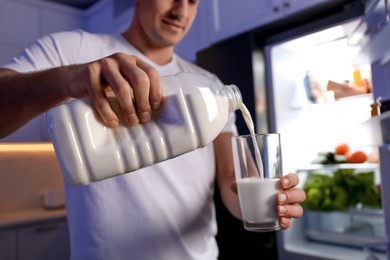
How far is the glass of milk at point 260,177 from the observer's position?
68 cm

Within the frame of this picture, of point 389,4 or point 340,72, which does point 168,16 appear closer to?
point 389,4

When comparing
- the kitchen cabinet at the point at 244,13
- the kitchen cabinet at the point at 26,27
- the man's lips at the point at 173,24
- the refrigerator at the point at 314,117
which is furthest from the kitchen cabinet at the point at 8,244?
the man's lips at the point at 173,24

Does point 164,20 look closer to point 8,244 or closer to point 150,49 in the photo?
point 150,49

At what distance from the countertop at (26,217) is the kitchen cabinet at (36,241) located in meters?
0.03

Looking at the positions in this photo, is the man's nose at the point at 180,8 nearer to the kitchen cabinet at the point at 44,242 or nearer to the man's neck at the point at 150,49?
the man's neck at the point at 150,49

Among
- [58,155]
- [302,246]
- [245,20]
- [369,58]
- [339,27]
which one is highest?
[245,20]

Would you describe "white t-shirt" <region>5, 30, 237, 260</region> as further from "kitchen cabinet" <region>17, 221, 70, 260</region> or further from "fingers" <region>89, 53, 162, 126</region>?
"kitchen cabinet" <region>17, 221, 70, 260</region>

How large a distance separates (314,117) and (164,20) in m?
1.19

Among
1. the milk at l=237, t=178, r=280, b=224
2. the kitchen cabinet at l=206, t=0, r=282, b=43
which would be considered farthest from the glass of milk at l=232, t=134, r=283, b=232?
the kitchen cabinet at l=206, t=0, r=282, b=43

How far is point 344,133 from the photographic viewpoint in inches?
74.2

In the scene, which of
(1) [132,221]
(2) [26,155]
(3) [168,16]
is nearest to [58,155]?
(1) [132,221]

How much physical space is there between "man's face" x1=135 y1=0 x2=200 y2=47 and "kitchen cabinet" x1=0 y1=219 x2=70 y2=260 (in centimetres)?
Result: 165

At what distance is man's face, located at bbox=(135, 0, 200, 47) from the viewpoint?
0.97m

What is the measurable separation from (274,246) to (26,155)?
191 centimetres
